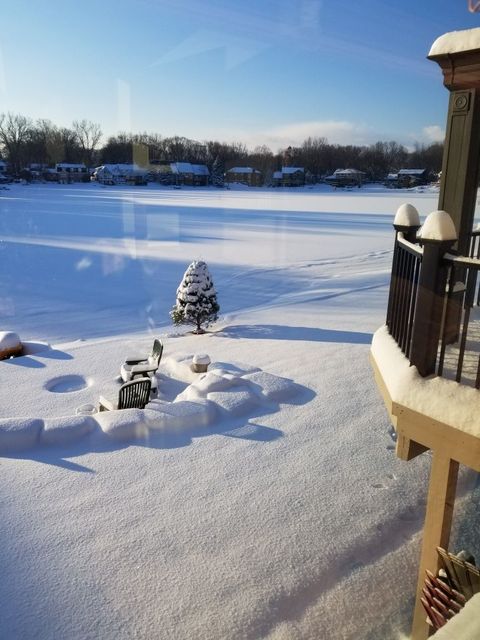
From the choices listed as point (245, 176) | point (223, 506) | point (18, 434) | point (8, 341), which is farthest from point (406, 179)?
point (18, 434)

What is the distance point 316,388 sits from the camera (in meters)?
4.09

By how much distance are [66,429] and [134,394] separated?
30.1 inches

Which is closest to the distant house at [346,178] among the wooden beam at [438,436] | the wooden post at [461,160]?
the wooden post at [461,160]

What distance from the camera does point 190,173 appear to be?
1377 centimetres

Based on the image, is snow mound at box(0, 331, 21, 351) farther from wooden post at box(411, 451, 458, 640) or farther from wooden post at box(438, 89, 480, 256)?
wooden post at box(411, 451, 458, 640)

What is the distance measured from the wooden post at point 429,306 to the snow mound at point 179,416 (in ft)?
6.74

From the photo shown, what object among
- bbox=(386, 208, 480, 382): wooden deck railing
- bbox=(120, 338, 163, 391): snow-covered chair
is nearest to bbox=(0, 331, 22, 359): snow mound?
bbox=(120, 338, 163, 391): snow-covered chair

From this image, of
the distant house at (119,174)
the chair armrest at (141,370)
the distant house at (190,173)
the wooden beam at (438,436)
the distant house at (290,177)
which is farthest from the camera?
the distant house at (190,173)

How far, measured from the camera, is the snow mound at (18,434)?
3164mm

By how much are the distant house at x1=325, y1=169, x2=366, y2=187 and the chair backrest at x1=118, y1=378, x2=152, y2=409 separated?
24.1 ft

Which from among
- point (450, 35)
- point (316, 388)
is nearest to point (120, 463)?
point (316, 388)

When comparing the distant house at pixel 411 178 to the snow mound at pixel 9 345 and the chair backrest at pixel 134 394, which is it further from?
the snow mound at pixel 9 345

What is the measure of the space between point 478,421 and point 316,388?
2629 mm

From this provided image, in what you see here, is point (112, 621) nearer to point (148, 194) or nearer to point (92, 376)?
point (92, 376)
